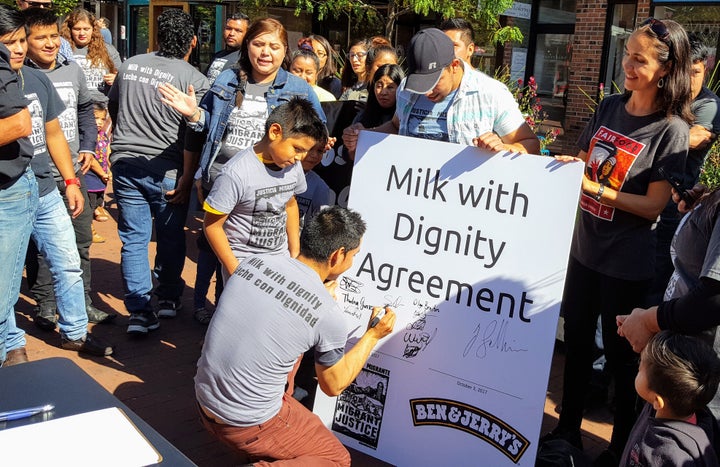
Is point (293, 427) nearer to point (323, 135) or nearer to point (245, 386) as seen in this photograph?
point (245, 386)

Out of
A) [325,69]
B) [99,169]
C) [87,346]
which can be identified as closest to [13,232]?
[87,346]

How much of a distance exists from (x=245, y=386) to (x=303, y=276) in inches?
18.2

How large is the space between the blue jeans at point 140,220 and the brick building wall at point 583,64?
28.4 feet

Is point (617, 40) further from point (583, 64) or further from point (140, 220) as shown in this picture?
point (140, 220)

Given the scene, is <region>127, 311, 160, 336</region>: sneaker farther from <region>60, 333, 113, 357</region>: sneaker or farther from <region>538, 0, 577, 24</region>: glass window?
<region>538, 0, 577, 24</region>: glass window

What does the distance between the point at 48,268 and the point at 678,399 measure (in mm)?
4127

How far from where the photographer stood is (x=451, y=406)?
3.21 meters

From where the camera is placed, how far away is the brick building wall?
12.1 metres

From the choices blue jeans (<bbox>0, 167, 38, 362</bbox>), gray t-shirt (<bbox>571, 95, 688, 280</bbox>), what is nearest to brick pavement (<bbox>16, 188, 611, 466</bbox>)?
blue jeans (<bbox>0, 167, 38, 362</bbox>)

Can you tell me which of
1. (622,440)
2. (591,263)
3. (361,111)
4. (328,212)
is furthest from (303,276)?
(361,111)

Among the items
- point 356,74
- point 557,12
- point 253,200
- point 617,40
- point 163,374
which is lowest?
point 163,374

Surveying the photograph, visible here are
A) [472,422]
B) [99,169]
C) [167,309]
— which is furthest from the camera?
[99,169]

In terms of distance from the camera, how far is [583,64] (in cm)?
1242

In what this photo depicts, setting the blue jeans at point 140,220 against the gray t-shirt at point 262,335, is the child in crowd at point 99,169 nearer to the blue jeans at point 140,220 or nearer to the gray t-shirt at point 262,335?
the blue jeans at point 140,220
